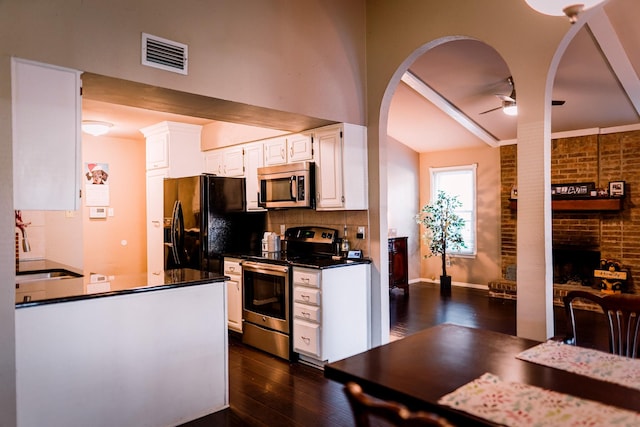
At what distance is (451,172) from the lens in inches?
302

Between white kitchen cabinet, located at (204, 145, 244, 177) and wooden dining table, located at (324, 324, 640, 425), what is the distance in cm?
356

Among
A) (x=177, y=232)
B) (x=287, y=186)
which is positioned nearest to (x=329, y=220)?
(x=287, y=186)

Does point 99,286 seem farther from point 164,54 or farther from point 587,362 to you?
point 587,362

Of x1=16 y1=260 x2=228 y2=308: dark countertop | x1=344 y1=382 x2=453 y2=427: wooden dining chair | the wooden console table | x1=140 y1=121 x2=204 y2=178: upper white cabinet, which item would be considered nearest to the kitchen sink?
x1=16 y1=260 x2=228 y2=308: dark countertop

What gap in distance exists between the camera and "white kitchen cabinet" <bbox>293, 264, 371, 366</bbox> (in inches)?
141

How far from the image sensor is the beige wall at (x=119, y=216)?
5.75m

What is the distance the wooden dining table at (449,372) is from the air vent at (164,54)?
2.08 metres

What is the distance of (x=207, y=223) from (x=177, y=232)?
53 centimetres

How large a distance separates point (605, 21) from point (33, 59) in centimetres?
404

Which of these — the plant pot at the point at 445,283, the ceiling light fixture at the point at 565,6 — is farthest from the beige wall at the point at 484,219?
the ceiling light fixture at the point at 565,6

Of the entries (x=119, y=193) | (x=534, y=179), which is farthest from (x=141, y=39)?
(x=119, y=193)

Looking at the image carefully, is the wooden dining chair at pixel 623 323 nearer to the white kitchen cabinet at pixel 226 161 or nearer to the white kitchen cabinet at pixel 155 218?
the white kitchen cabinet at pixel 226 161

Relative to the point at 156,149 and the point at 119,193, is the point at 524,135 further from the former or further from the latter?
the point at 119,193

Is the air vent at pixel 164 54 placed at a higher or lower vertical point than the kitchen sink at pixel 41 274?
higher
